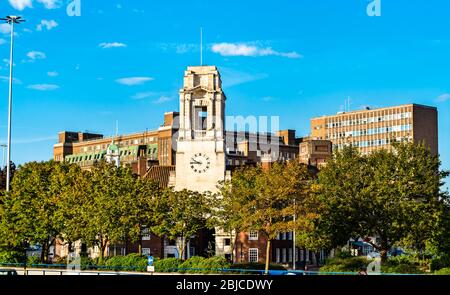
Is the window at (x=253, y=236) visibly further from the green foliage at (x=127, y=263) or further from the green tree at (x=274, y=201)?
the green foliage at (x=127, y=263)

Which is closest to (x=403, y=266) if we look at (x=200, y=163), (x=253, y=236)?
(x=253, y=236)

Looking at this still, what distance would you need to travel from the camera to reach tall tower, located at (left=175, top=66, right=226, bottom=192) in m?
113

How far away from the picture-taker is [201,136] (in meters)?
114

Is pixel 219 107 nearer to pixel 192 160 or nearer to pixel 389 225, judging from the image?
pixel 192 160

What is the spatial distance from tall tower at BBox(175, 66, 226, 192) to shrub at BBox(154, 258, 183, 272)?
28.3m

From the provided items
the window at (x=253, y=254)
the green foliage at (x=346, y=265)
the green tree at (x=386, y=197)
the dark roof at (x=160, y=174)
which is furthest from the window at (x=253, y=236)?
the green tree at (x=386, y=197)

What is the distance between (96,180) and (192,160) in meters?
20.2

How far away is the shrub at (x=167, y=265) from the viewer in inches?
3211

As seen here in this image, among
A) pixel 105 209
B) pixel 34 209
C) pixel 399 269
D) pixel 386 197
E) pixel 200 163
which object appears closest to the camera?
pixel 399 269

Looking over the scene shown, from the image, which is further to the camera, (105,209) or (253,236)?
(253,236)

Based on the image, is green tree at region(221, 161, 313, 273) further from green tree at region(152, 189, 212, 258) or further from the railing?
green tree at region(152, 189, 212, 258)

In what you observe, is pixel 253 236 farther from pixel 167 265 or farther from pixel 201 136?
pixel 167 265

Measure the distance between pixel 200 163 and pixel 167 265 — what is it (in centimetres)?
3230
